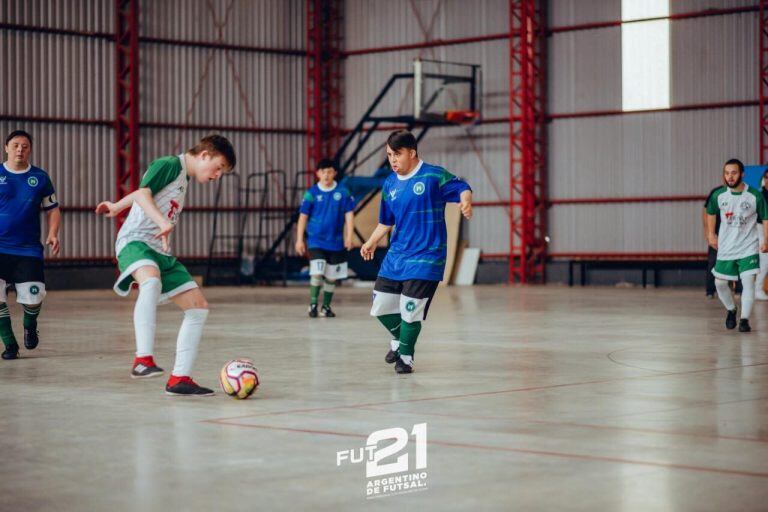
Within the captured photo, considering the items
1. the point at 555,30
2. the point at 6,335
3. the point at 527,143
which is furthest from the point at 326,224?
the point at 555,30

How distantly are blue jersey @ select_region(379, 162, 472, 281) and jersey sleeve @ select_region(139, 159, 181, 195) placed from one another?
2253mm

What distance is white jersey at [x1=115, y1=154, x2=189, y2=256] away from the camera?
9.26 m

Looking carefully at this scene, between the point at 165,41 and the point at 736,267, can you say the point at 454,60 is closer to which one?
the point at 165,41

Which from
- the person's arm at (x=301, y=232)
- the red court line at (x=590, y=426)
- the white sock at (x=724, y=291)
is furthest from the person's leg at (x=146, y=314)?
the white sock at (x=724, y=291)

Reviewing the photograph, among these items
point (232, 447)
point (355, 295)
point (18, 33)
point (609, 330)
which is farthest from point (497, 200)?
point (232, 447)

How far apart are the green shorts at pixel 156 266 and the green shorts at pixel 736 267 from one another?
319 inches

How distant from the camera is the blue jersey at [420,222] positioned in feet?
35.0

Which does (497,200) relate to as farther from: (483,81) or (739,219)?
(739,219)

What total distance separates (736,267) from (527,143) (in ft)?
71.2

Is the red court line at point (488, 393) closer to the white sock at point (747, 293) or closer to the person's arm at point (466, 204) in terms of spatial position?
the person's arm at point (466, 204)

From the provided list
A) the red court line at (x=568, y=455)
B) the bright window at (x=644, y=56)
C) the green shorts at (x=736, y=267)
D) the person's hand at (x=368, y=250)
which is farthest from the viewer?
the bright window at (x=644, y=56)

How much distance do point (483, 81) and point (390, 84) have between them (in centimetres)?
331

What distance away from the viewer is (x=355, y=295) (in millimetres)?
28469

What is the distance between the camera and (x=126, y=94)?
3625 cm
